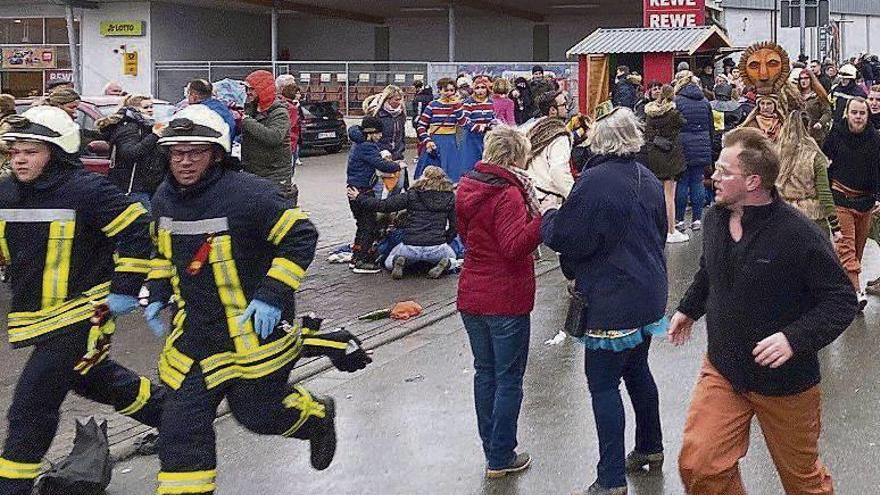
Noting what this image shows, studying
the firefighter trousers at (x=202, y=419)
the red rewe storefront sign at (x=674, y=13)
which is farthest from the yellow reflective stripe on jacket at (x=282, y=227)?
the red rewe storefront sign at (x=674, y=13)

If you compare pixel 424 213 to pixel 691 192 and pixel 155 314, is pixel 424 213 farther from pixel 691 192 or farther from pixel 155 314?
pixel 155 314

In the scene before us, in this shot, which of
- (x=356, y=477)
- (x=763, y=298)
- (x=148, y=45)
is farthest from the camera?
(x=148, y=45)

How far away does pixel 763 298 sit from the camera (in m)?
4.67

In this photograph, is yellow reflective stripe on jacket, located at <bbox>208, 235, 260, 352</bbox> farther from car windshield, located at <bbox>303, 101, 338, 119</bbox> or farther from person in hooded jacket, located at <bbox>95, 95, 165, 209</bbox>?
car windshield, located at <bbox>303, 101, 338, 119</bbox>

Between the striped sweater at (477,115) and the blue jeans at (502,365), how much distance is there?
8240mm

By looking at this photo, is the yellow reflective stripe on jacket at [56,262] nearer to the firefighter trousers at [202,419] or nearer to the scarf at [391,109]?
the firefighter trousers at [202,419]

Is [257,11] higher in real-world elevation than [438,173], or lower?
higher

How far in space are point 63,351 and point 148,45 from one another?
31.0 meters

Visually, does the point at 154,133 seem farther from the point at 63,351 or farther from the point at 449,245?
the point at 63,351

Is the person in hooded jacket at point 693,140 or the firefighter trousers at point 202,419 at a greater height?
the person in hooded jacket at point 693,140

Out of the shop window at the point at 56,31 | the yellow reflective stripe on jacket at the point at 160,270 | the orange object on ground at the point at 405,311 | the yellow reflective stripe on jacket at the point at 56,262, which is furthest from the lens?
the shop window at the point at 56,31

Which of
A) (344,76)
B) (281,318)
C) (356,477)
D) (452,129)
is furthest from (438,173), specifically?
(344,76)

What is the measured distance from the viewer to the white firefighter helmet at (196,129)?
518 centimetres

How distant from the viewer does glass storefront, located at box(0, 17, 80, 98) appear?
120 feet
